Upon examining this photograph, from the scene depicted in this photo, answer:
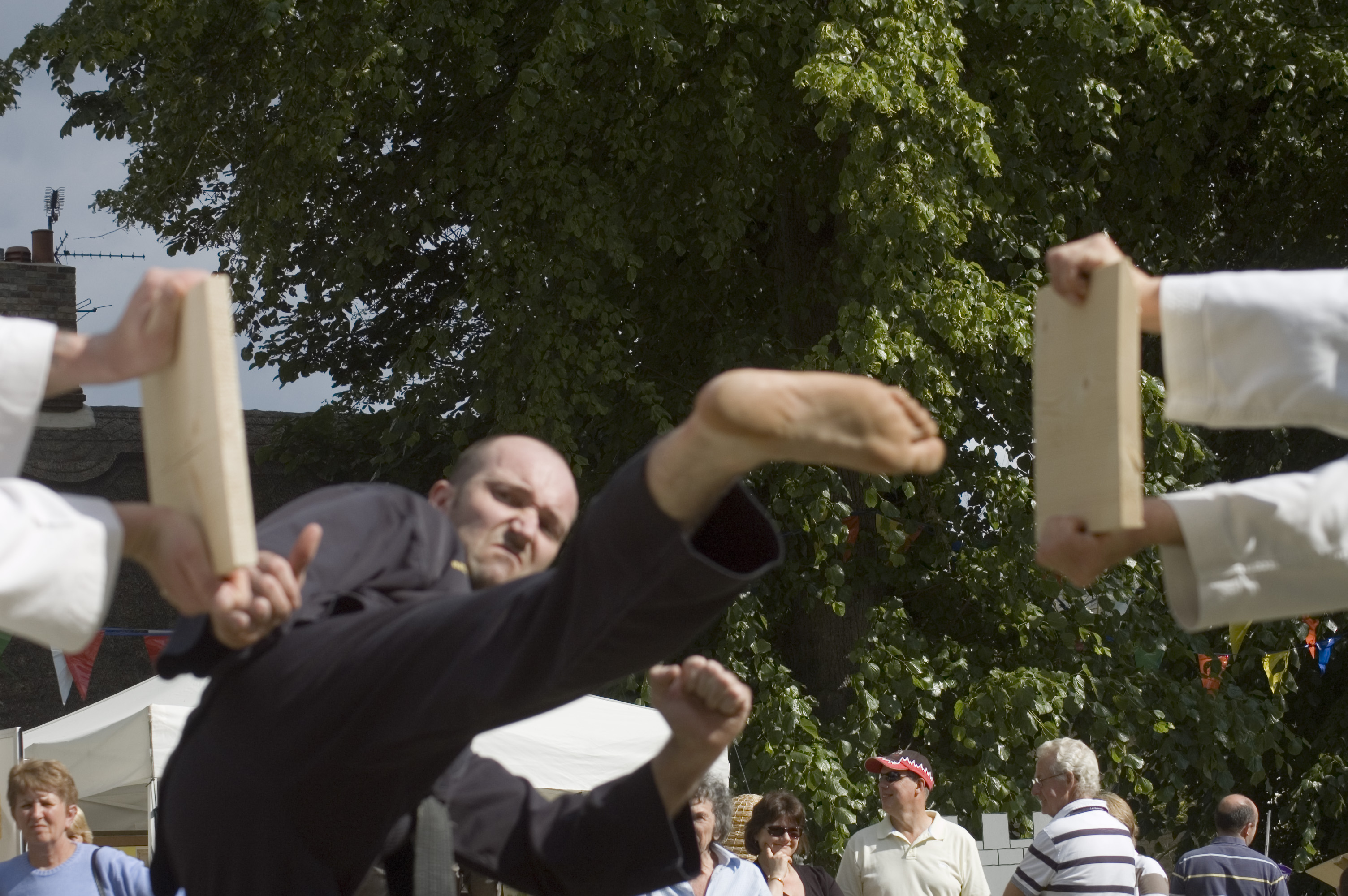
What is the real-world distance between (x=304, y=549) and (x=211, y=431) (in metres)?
0.23

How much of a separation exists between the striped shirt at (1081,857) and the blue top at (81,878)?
3.10m

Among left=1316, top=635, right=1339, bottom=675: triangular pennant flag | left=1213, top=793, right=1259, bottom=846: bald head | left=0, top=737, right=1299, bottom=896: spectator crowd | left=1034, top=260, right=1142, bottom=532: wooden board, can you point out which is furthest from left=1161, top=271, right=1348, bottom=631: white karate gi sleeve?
left=1316, top=635, right=1339, bottom=675: triangular pennant flag

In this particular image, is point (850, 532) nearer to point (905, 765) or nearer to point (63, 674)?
point (905, 765)

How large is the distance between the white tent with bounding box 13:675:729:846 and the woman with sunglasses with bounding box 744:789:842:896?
0.27 metres

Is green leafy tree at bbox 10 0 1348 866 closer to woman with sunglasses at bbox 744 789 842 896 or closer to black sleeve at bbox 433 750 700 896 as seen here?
woman with sunglasses at bbox 744 789 842 896

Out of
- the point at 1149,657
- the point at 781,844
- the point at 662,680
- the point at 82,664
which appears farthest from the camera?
the point at 82,664

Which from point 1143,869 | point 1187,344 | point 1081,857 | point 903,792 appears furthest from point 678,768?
point 1143,869

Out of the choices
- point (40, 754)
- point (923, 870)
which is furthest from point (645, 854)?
point (40, 754)

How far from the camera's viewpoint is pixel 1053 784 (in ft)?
18.8

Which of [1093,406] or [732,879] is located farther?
[732,879]

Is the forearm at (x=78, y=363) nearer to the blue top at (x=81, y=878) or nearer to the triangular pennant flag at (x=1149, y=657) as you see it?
the blue top at (x=81, y=878)

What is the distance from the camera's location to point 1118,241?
11.0 meters

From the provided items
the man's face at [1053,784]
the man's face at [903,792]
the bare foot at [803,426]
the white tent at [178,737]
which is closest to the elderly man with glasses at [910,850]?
the man's face at [903,792]

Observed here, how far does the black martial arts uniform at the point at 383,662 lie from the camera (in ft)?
6.22
